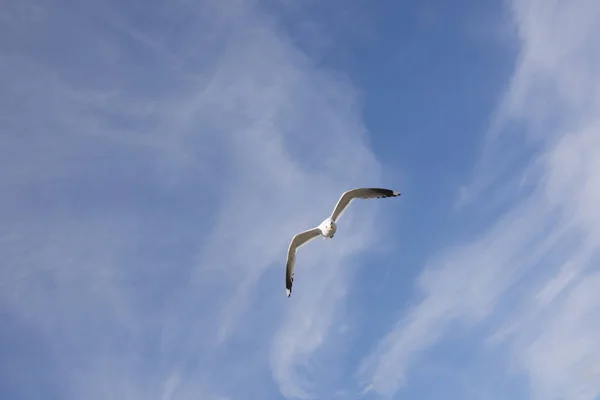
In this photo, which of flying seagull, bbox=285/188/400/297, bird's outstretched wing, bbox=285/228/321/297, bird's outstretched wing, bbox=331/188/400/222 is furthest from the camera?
bird's outstretched wing, bbox=285/228/321/297

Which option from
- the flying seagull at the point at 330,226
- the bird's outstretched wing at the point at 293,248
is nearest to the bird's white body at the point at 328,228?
the flying seagull at the point at 330,226

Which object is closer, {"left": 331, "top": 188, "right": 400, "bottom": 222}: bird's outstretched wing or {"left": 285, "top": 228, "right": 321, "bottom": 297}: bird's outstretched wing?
{"left": 331, "top": 188, "right": 400, "bottom": 222}: bird's outstretched wing

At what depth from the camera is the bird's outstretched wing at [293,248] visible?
115ft

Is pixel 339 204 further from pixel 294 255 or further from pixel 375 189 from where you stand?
pixel 294 255

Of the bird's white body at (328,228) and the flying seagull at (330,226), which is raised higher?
the flying seagull at (330,226)

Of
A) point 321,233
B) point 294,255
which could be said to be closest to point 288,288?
point 294,255

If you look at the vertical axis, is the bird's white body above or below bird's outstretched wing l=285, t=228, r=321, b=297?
below

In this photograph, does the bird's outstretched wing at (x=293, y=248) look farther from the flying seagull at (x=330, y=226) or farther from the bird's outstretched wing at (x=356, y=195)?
the bird's outstretched wing at (x=356, y=195)

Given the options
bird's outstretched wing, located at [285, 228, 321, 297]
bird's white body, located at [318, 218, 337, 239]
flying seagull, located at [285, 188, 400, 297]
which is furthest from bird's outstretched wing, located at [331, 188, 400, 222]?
bird's outstretched wing, located at [285, 228, 321, 297]

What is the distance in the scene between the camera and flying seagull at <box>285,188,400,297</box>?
3317 centimetres

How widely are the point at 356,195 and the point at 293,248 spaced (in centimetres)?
518

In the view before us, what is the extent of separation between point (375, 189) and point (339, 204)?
2558mm

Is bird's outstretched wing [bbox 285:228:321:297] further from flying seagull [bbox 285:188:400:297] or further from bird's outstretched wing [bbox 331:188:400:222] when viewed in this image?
bird's outstretched wing [bbox 331:188:400:222]

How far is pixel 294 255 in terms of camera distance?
118ft
